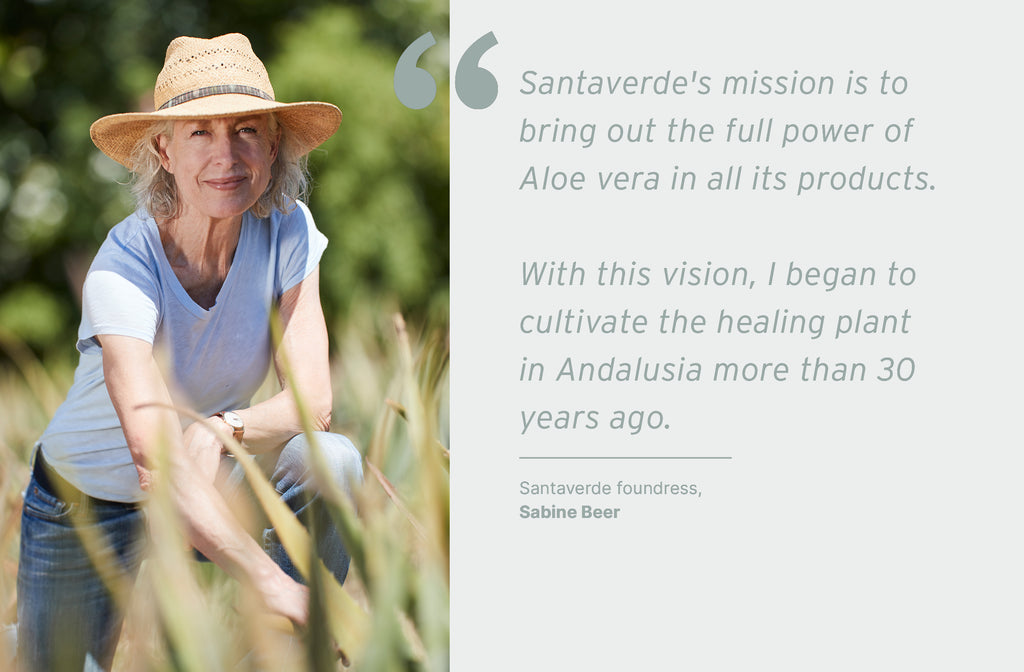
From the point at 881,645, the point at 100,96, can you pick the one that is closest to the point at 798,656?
the point at 881,645

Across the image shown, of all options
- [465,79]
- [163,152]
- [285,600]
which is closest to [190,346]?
[163,152]

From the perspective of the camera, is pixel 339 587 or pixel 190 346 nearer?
pixel 339 587

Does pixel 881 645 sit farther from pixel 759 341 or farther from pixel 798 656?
pixel 759 341

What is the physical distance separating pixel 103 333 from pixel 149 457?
166 millimetres

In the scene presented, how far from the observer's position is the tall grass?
3.41ft

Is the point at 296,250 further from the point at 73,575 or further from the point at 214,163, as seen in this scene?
the point at 73,575

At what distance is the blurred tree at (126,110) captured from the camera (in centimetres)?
475

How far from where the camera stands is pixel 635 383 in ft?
4.48

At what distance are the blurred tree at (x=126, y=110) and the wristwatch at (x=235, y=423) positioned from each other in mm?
3082

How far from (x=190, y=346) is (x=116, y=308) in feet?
0.37

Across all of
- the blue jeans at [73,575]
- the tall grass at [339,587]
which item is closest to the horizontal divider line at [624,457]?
the tall grass at [339,587]

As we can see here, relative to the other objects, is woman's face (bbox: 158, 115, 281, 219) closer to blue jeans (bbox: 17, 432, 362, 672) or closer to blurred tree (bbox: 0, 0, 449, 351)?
blue jeans (bbox: 17, 432, 362, 672)

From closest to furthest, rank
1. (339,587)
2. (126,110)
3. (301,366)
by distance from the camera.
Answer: (339,587)
(301,366)
(126,110)

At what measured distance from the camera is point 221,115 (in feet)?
4.08
